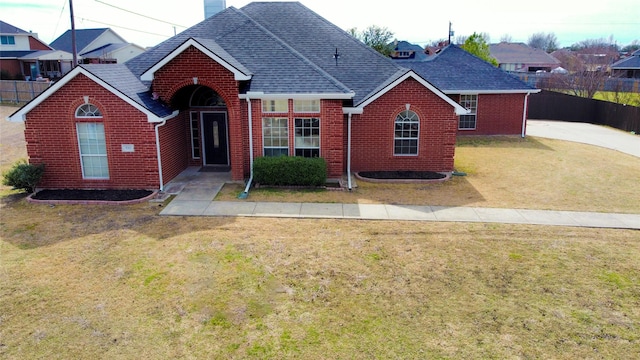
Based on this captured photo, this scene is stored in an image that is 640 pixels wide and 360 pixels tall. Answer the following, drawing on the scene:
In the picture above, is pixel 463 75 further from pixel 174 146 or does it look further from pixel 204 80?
pixel 174 146

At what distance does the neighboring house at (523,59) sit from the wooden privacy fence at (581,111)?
50.7m

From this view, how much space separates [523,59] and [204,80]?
81191 millimetres

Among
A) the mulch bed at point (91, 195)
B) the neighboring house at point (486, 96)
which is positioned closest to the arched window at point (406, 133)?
the neighboring house at point (486, 96)

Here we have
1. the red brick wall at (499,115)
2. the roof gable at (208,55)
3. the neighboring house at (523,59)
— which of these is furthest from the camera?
the neighboring house at (523,59)

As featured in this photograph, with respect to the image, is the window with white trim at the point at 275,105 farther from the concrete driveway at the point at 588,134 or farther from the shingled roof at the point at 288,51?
the concrete driveway at the point at 588,134

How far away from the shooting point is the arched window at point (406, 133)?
688 inches

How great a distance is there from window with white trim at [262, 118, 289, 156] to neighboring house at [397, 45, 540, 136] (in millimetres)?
12335

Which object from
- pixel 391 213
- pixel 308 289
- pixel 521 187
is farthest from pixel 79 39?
pixel 308 289

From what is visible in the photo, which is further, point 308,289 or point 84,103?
point 84,103

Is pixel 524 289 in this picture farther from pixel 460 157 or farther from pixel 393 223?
pixel 460 157

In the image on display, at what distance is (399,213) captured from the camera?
522 inches

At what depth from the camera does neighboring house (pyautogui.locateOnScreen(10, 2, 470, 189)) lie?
48.2 ft

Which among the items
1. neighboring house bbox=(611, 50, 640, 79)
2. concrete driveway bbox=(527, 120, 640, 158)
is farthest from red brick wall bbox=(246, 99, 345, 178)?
neighboring house bbox=(611, 50, 640, 79)

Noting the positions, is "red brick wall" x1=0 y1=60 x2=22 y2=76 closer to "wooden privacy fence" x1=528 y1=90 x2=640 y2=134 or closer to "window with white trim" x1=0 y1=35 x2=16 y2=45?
"window with white trim" x1=0 y1=35 x2=16 y2=45
